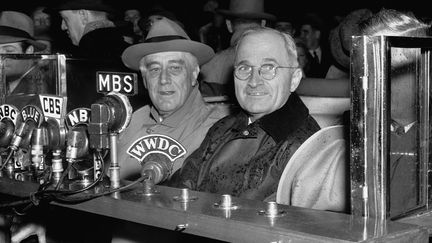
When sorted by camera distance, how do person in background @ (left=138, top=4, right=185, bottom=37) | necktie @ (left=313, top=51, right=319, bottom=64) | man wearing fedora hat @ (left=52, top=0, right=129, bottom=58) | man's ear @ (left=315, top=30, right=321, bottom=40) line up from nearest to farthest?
man wearing fedora hat @ (left=52, top=0, right=129, bottom=58) → person in background @ (left=138, top=4, right=185, bottom=37) → necktie @ (left=313, top=51, right=319, bottom=64) → man's ear @ (left=315, top=30, right=321, bottom=40)

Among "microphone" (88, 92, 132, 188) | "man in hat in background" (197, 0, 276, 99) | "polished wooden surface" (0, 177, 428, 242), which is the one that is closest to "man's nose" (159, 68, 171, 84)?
"man in hat in background" (197, 0, 276, 99)

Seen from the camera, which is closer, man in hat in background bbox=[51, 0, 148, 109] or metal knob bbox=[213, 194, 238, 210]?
metal knob bbox=[213, 194, 238, 210]

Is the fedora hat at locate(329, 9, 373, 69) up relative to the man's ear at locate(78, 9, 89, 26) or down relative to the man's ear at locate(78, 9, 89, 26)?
down

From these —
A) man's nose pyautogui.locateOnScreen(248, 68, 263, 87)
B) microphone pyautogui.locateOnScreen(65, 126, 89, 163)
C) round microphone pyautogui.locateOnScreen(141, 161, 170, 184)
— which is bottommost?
round microphone pyautogui.locateOnScreen(141, 161, 170, 184)

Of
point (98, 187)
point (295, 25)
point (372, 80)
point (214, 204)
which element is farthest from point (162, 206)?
point (295, 25)

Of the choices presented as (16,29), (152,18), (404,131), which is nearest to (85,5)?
(16,29)

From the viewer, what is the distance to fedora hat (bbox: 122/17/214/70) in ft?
11.0

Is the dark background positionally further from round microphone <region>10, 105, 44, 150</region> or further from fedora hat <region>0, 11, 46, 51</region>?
round microphone <region>10, 105, 44, 150</region>

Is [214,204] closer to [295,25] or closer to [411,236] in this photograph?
[411,236]

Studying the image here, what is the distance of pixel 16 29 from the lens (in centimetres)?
448

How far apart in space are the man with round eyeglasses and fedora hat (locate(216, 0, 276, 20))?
201cm

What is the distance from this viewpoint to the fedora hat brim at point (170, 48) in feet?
11.0

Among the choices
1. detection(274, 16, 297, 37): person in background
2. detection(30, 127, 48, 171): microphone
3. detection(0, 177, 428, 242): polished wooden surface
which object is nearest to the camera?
detection(0, 177, 428, 242): polished wooden surface

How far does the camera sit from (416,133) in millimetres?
1885
